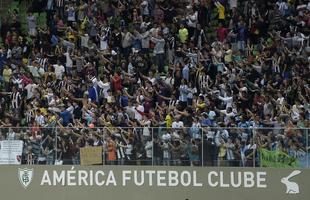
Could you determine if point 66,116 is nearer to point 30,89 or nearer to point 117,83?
point 117,83

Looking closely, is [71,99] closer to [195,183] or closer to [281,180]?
[195,183]

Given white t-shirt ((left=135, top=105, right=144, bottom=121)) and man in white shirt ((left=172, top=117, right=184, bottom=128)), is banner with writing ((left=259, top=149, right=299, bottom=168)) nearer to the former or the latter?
man in white shirt ((left=172, top=117, right=184, bottom=128))

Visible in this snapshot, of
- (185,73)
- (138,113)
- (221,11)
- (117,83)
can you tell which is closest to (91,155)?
(138,113)

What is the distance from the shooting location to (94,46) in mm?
36625

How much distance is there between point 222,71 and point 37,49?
7700mm

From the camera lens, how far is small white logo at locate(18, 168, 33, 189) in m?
30.4

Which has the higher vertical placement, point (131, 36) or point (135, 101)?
point (131, 36)

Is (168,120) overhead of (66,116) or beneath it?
beneath

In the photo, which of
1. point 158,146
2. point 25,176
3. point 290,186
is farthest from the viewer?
point 25,176

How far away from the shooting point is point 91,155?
29.9m

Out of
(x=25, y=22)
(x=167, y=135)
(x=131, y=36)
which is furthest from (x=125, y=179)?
(x=25, y=22)

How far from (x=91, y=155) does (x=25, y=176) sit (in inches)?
86.7

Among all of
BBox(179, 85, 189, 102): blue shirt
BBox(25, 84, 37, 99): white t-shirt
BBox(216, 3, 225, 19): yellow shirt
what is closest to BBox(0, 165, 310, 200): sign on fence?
BBox(179, 85, 189, 102): blue shirt

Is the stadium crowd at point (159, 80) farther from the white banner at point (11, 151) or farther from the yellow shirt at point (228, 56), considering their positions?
the white banner at point (11, 151)
